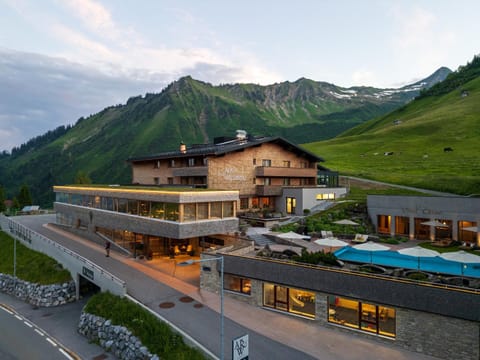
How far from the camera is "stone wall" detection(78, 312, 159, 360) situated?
2075cm

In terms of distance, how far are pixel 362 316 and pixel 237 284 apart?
9.86 meters

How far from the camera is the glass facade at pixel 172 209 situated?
3168cm

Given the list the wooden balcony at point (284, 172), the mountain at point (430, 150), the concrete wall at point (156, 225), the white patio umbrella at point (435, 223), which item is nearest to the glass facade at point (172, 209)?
the concrete wall at point (156, 225)

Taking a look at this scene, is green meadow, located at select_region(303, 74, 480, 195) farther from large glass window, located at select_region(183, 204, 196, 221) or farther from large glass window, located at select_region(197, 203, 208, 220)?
large glass window, located at select_region(183, 204, 196, 221)

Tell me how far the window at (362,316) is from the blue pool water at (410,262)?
6.34 m

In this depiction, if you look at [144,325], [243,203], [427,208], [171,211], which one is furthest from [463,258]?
[243,203]

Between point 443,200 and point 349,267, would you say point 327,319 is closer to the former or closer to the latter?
point 349,267

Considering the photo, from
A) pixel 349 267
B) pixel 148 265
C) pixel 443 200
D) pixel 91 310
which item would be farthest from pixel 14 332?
pixel 443 200

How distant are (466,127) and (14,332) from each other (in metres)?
118

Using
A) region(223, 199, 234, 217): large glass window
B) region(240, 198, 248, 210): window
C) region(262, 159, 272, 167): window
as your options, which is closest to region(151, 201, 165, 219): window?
region(223, 199, 234, 217): large glass window

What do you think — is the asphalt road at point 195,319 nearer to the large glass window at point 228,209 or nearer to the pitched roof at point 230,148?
the large glass window at point 228,209

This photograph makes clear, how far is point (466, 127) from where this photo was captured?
3903 inches

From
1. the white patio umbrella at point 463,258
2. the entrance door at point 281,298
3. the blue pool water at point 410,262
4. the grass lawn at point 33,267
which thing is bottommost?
the grass lawn at point 33,267

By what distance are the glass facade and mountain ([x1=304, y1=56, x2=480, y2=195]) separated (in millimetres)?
37520
